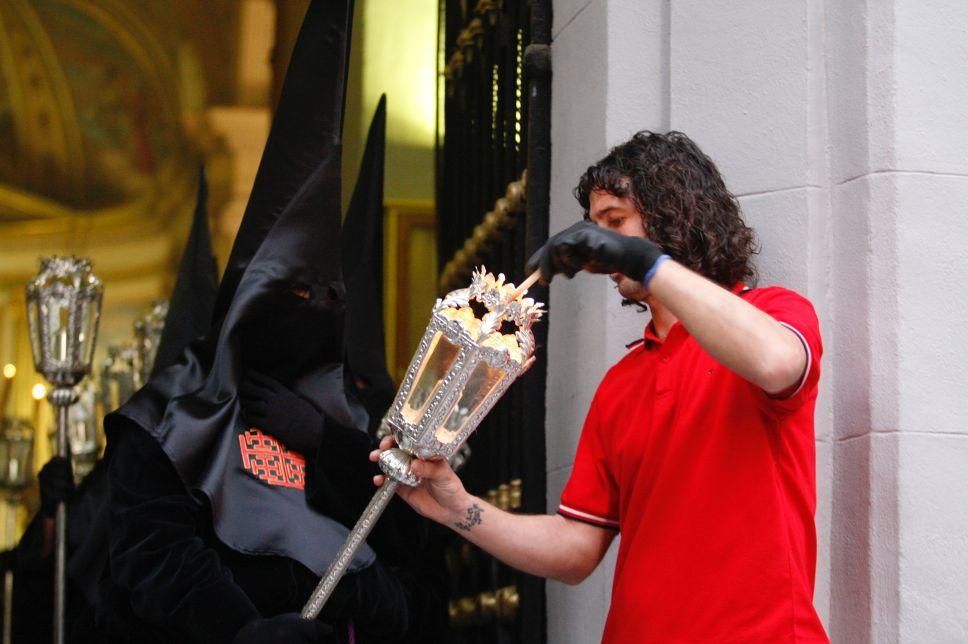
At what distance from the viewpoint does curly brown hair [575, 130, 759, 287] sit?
333 cm

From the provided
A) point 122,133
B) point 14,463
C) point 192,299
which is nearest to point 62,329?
point 192,299

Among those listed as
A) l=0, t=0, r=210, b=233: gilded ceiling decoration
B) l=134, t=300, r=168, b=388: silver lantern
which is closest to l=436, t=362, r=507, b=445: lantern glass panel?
l=134, t=300, r=168, b=388: silver lantern

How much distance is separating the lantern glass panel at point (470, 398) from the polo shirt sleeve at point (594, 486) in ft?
1.28

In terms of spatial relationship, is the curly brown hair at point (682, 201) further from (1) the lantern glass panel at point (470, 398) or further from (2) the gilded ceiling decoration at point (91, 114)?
(2) the gilded ceiling decoration at point (91, 114)

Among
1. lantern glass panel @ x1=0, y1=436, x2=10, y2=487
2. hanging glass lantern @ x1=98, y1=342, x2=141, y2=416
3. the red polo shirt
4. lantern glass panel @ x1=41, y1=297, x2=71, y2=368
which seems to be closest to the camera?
the red polo shirt

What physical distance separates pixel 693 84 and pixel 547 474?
1.10 m

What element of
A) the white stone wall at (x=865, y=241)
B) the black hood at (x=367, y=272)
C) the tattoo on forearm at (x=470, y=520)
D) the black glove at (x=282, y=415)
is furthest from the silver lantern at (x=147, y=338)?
the tattoo on forearm at (x=470, y=520)

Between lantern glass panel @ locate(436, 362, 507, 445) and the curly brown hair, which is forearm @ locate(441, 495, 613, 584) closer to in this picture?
lantern glass panel @ locate(436, 362, 507, 445)

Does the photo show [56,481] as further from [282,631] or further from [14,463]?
[14,463]

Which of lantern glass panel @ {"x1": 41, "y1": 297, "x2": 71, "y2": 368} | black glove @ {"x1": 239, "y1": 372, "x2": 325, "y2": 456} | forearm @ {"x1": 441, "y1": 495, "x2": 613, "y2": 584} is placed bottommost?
forearm @ {"x1": 441, "y1": 495, "x2": 613, "y2": 584}

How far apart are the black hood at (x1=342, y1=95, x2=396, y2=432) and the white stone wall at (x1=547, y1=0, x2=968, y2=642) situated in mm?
1366

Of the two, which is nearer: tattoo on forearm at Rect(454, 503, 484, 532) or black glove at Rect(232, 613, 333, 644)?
tattoo on forearm at Rect(454, 503, 484, 532)

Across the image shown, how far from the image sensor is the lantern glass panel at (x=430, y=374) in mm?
3152

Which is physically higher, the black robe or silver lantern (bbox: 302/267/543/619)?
silver lantern (bbox: 302/267/543/619)
